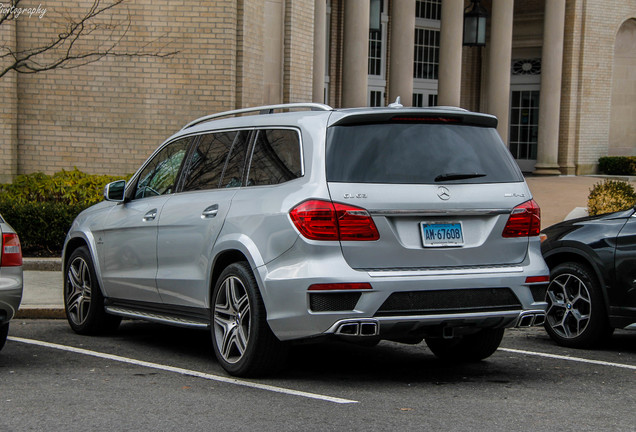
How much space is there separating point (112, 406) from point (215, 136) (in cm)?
256

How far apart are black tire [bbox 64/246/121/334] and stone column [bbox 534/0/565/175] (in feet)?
72.6

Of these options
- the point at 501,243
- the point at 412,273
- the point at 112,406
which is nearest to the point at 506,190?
the point at 501,243

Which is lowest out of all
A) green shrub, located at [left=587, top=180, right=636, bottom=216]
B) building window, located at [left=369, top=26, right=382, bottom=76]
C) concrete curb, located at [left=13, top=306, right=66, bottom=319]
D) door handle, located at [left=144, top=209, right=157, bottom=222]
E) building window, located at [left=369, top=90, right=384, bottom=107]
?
concrete curb, located at [left=13, top=306, right=66, bottom=319]

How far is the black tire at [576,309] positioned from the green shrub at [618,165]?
21977mm

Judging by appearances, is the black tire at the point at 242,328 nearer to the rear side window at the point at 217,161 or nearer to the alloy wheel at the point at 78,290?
the rear side window at the point at 217,161

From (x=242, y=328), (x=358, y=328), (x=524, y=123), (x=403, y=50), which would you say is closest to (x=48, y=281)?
(x=242, y=328)

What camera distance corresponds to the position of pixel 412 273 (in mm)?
6160

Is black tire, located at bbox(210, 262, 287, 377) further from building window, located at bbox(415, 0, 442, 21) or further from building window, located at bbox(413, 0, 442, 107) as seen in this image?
building window, located at bbox(415, 0, 442, 21)

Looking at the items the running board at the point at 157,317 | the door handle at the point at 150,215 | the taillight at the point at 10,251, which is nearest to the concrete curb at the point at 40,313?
the running board at the point at 157,317

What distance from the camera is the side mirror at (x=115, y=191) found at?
27.5 ft

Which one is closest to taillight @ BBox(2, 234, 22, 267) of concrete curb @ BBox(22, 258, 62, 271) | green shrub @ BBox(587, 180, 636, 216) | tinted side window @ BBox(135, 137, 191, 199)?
tinted side window @ BBox(135, 137, 191, 199)

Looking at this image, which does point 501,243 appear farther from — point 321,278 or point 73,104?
point 73,104

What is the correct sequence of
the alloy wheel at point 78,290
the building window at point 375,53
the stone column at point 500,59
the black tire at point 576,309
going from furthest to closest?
the building window at point 375,53
the stone column at point 500,59
the alloy wheel at point 78,290
the black tire at point 576,309

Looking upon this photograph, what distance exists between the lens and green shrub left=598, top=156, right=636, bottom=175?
1157 inches
